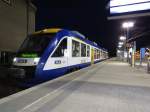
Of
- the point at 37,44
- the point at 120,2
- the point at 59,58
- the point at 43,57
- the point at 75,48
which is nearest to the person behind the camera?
the point at 43,57

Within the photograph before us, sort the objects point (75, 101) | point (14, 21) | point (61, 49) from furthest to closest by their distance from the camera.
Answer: point (14, 21) < point (61, 49) < point (75, 101)

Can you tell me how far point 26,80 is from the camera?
382 inches

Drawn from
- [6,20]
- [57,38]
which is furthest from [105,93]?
[6,20]

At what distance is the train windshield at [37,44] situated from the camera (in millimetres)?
10438

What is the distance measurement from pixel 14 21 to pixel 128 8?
15.3 metres

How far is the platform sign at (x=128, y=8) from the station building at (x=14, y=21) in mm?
12389

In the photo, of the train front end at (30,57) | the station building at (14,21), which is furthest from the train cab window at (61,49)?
the station building at (14,21)

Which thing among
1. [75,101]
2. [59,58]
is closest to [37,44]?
[59,58]

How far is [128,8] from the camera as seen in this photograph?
56.9 feet

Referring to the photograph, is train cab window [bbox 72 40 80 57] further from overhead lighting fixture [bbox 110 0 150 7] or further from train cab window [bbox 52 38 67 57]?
overhead lighting fixture [bbox 110 0 150 7]

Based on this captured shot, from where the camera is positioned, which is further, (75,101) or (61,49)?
(61,49)

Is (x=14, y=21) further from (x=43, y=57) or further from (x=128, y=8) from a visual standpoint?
(x=43, y=57)

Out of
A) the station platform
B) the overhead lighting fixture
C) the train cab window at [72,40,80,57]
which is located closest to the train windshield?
the train cab window at [72,40,80,57]

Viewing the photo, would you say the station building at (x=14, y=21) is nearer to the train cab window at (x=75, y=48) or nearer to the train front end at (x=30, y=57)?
the train cab window at (x=75, y=48)
